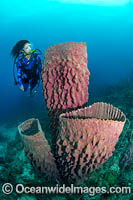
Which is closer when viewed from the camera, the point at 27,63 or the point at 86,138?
the point at 86,138

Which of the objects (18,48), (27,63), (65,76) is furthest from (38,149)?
(18,48)

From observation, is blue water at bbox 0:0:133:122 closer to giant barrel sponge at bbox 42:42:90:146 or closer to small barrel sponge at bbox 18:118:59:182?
giant barrel sponge at bbox 42:42:90:146

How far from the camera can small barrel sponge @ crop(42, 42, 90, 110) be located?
7.45 feet

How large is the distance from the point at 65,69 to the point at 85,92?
52 centimetres

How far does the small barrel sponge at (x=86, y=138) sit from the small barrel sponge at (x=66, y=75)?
0.32 metres

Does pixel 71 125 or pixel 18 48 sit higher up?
pixel 18 48

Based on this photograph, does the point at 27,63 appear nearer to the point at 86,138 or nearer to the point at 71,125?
the point at 71,125

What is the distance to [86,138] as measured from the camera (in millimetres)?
2039

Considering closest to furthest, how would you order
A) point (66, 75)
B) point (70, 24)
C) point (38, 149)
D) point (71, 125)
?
1. point (71, 125)
2. point (66, 75)
3. point (38, 149)
4. point (70, 24)

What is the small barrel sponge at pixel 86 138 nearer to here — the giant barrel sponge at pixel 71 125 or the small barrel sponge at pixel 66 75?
the giant barrel sponge at pixel 71 125

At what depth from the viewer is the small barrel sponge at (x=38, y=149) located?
2.33 m

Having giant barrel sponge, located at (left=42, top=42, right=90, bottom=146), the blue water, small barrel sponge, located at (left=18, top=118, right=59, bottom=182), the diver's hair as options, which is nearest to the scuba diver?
the diver's hair

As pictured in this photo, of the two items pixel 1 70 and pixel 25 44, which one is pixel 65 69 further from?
pixel 1 70

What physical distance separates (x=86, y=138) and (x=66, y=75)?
36.6 inches
